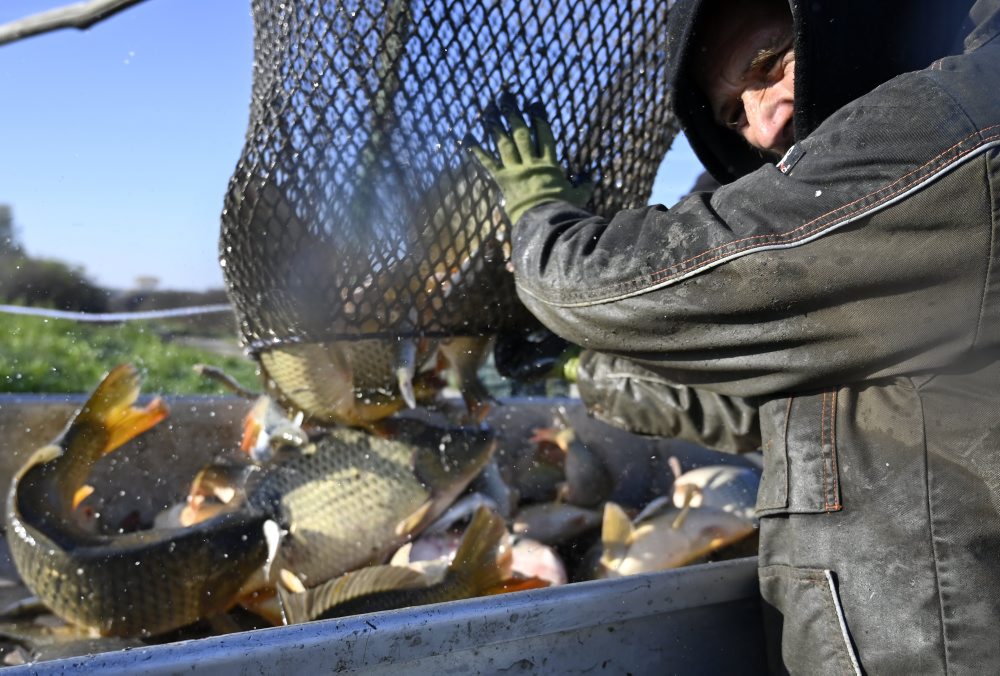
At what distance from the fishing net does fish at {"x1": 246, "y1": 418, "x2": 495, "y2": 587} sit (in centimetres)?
98

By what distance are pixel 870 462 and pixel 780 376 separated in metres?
0.20

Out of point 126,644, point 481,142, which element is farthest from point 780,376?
point 126,644

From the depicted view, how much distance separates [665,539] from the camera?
2.73 meters

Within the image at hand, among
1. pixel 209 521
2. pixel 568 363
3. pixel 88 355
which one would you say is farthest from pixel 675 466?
pixel 88 355

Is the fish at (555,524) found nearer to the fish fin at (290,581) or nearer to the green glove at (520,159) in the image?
the fish fin at (290,581)

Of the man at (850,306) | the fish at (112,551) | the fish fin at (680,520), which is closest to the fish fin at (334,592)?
the fish at (112,551)

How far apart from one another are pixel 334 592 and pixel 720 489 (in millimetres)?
1574

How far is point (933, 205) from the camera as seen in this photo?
1.22 meters

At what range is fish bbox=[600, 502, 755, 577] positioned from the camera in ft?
8.66

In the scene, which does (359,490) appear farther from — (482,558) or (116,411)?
(116,411)

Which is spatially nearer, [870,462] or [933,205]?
[933,205]

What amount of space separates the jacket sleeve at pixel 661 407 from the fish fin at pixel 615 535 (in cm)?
44

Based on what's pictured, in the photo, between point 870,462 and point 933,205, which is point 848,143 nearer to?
point 933,205

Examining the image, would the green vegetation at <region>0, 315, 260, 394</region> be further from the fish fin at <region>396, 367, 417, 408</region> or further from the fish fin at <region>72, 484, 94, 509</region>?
the fish fin at <region>396, 367, 417, 408</region>
